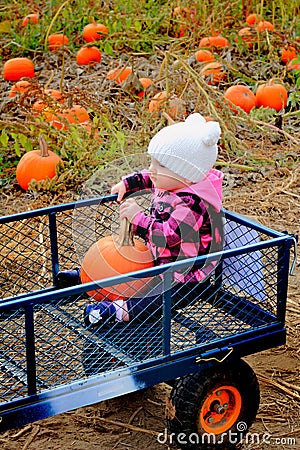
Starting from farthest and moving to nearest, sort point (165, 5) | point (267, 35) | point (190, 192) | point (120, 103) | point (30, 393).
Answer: point (165, 5) → point (267, 35) → point (120, 103) → point (190, 192) → point (30, 393)

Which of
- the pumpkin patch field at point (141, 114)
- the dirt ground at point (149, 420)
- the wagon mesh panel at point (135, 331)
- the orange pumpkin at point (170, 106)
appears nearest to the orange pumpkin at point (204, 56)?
the pumpkin patch field at point (141, 114)

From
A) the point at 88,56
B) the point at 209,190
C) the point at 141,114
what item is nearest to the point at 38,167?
the point at 141,114

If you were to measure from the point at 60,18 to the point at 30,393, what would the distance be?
5.95m

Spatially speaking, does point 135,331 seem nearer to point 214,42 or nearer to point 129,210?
point 129,210

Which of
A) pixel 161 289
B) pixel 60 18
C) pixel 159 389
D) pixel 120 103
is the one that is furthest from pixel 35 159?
pixel 60 18

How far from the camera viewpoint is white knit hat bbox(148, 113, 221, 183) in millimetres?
2658

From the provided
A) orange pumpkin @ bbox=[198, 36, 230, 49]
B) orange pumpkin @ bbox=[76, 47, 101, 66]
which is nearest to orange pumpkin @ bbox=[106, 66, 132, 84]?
orange pumpkin @ bbox=[76, 47, 101, 66]

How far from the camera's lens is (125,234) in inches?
108

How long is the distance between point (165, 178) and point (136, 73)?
11.1ft

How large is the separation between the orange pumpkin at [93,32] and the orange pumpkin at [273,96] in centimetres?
192

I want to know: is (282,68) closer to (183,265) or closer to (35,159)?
(35,159)

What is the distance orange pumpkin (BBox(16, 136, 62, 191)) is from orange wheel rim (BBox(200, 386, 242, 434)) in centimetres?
245

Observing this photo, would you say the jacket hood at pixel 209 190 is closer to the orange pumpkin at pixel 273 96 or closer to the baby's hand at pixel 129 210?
the baby's hand at pixel 129 210

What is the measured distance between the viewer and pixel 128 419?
280 cm
